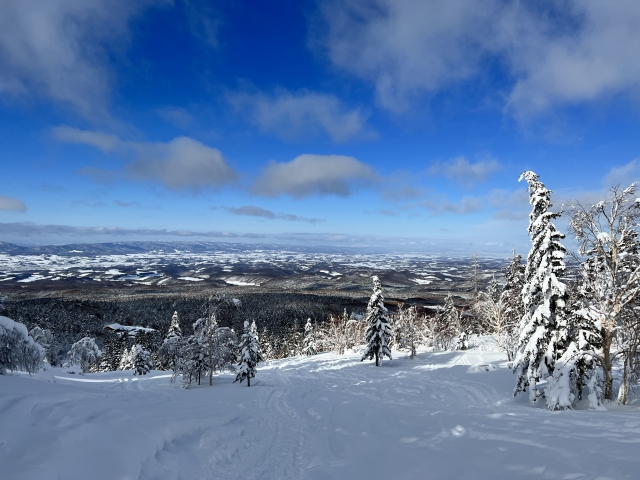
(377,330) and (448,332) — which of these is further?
(448,332)

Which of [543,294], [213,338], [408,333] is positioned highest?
[543,294]

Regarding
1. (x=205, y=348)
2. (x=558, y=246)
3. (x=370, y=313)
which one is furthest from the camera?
(x=370, y=313)

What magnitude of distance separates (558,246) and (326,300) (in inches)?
6179

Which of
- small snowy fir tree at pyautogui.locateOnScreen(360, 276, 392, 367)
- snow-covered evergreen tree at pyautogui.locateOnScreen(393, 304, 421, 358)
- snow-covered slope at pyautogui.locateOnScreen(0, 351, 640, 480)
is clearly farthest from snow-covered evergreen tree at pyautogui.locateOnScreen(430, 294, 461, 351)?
snow-covered slope at pyautogui.locateOnScreen(0, 351, 640, 480)

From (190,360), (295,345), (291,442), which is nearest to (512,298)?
(291,442)

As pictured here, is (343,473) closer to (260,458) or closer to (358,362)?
(260,458)

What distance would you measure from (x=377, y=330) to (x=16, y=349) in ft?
110

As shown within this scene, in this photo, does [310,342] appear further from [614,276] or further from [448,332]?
[614,276]

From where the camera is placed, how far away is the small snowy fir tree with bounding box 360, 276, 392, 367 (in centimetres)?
3753

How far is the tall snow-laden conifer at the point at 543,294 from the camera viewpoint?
14383 mm

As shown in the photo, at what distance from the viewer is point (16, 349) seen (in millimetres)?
11469

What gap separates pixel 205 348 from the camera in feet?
90.3

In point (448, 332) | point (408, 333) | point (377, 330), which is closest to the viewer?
point (377, 330)

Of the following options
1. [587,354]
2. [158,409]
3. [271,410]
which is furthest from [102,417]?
[587,354]
